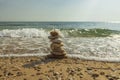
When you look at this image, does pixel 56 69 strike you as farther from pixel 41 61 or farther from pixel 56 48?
pixel 56 48

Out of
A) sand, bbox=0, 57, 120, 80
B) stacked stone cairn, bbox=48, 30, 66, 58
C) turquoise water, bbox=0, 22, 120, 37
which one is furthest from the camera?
turquoise water, bbox=0, 22, 120, 37

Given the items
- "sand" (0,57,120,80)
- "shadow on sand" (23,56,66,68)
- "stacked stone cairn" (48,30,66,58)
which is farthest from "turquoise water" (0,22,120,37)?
"sand" (0,57,120,80)

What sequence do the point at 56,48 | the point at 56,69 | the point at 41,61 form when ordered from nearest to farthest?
the point at 56,69, the point at 41,61, the point at 56,48

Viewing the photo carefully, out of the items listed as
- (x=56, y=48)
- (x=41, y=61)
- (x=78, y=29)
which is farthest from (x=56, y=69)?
(x=78, y=29)

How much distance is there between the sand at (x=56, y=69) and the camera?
6090mm

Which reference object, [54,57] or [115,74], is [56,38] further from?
[115,74]

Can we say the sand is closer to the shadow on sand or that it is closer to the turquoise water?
A: the shadow on sand

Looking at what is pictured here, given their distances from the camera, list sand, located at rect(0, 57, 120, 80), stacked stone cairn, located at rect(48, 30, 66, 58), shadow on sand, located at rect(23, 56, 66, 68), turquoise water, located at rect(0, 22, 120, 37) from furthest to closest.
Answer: turquoise water, located at rect(0, 22, 120, 37)
stacked stone cairn, located at rect(48, 30, 66, 58)
shadow on sand, located at rect(23, 56, 66, 68)
sand, located at rect(0, 57, 120, 80)

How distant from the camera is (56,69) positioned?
692cm

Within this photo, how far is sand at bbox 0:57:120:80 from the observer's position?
6.09m

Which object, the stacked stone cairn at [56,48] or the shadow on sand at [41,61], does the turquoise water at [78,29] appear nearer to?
the stacked stone cairn at [56,48]

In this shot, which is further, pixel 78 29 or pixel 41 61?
pixel 78 29

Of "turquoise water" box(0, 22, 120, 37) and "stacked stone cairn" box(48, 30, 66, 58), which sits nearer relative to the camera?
"stacked stone cairn" box(48, 30, 66, 58)

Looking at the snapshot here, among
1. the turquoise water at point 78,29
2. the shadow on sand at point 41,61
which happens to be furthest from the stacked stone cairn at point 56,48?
the turquoise water at point 78,29
